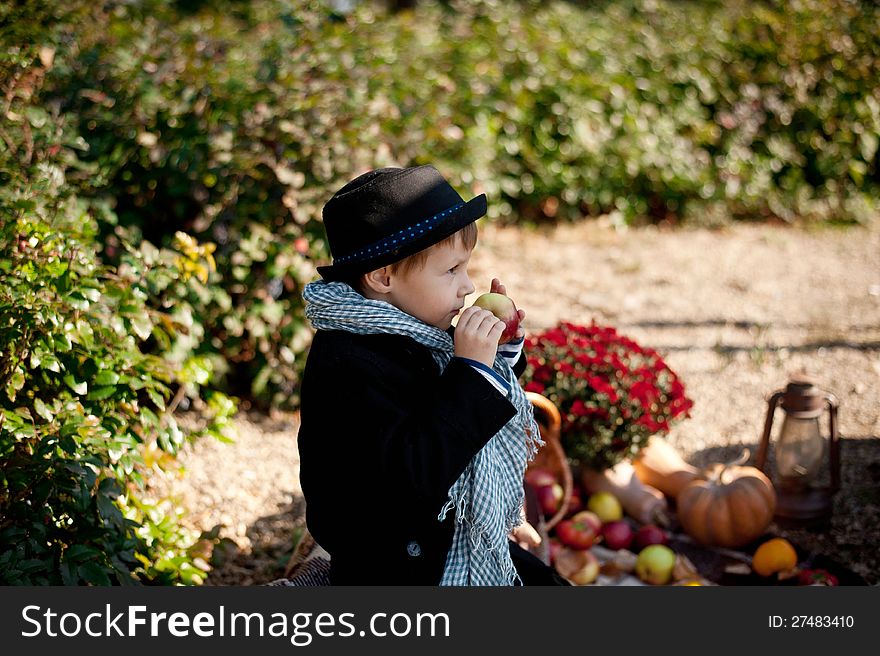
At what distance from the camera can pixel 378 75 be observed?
4.49 meters

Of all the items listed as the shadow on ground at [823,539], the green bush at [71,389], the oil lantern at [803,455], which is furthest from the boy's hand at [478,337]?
the oil lantern at [803,455]

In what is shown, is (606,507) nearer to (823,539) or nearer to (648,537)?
(648,537)

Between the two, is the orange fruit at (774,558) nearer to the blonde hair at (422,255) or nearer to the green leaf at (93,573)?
→ the blonde hair at (422,255)

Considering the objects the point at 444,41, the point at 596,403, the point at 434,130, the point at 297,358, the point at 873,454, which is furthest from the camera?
the point at 444,41

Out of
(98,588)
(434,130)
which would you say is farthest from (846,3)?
(98,588)

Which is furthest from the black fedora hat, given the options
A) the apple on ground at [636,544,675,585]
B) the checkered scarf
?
the apple on ground at [636,544,675,585]

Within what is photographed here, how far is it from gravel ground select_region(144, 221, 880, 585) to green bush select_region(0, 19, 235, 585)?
450 millimetres

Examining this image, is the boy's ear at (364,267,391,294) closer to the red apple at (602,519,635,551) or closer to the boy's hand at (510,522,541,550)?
the boy's hand at (510,522,541,550)

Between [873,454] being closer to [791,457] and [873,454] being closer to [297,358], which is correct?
[791,457]

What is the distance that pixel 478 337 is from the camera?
205cm

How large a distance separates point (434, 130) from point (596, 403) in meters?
1.96

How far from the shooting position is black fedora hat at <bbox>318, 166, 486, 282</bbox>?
2051 mm

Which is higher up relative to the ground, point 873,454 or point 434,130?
point 434,130

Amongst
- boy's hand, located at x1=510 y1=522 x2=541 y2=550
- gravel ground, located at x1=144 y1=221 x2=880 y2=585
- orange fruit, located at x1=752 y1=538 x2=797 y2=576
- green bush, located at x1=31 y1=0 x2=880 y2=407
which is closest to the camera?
boy's hand, located at x1=510 y1=522 x2=541 y2=550
